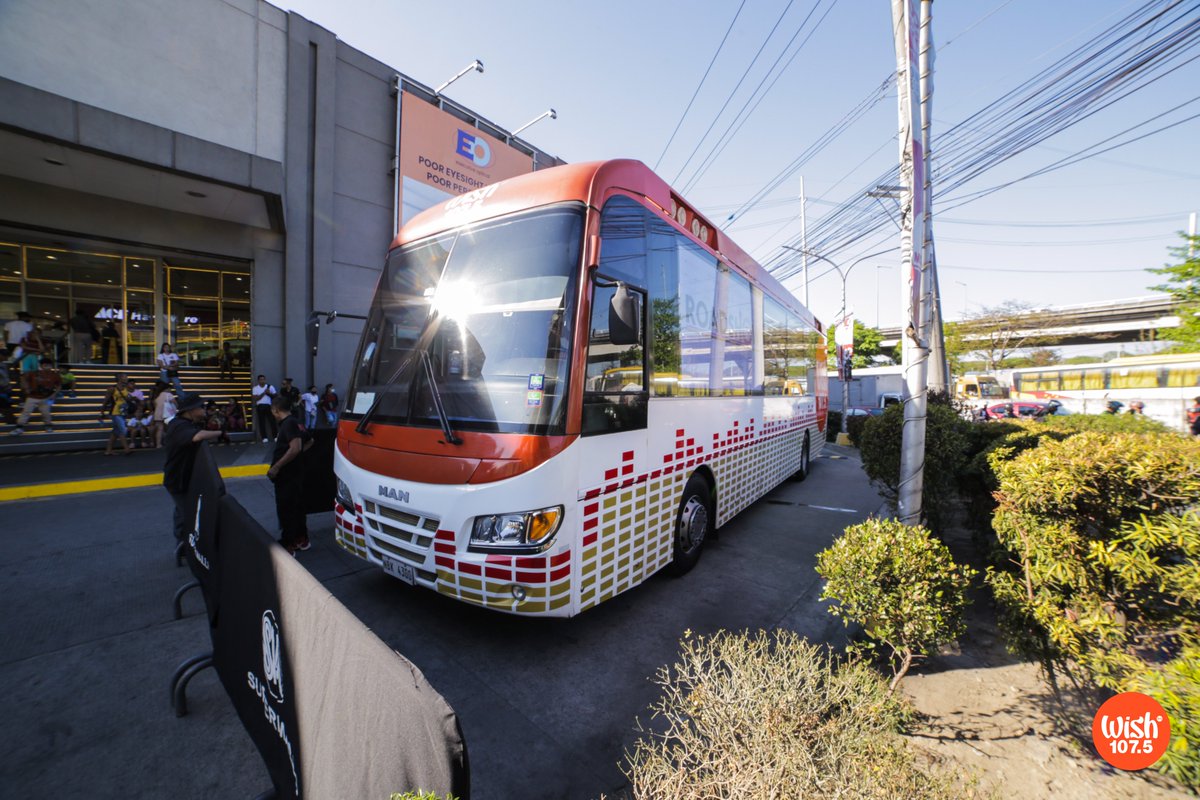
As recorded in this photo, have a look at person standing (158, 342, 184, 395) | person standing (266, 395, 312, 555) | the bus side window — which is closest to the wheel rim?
the bus side window

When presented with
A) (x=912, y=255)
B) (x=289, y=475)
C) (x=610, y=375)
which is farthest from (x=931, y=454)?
(x=289, y=475)

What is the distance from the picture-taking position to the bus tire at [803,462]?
32.7 ft

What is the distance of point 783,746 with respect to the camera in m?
1.83

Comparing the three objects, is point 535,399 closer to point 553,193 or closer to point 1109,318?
point 553,193

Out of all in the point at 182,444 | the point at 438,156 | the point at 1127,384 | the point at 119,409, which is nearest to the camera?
the point at 182,444

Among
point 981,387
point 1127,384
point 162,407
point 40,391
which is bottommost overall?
point 162,407

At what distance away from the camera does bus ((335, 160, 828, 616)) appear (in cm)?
314

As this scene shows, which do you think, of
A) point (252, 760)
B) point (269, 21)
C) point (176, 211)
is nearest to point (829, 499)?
point (252, 760)

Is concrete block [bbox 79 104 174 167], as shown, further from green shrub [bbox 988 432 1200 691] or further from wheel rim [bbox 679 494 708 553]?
green shrub [bbox 988 432 1200 691]

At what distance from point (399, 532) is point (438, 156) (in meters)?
15.3

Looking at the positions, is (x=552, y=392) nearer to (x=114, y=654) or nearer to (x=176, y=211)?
(x=114, y=654)

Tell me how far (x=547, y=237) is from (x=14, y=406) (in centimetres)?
1431

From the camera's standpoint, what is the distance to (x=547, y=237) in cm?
350

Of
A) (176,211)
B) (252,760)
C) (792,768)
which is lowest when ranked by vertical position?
(252,760)
